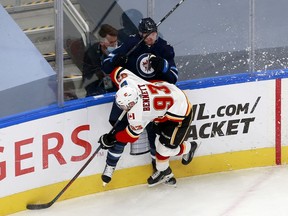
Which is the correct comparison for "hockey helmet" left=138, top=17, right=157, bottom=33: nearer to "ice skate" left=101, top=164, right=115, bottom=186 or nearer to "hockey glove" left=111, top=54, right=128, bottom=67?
"hockey glove" left=111, top=54, right=128, bottom=67

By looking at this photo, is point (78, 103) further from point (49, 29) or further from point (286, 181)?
point (286, 181)

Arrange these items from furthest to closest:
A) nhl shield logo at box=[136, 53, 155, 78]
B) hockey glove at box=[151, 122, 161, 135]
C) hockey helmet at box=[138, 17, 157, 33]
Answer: hockey glove at box=[151, 122, 161, 135], nhl shield logo at box=[136, 53, 155, 78], hockey helmet at box=[138, 17, 157, 33]

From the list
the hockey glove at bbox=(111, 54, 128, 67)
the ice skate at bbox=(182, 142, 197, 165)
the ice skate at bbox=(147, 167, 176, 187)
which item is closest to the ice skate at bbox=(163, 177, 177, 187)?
the ice skate at bbox=(147, 167, 176, 187)

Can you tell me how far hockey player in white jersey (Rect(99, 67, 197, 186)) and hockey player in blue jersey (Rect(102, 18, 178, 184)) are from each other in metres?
0.07

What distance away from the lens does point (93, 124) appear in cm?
568

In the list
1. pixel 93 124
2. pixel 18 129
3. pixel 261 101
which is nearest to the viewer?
pixel 18 129

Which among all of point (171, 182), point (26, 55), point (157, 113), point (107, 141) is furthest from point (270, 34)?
point (26, 55)

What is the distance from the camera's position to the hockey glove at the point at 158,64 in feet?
18.1

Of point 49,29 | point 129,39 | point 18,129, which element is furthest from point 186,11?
point 18,129

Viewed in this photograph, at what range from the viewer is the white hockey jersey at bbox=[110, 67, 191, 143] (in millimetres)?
5410

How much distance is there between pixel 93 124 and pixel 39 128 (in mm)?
411

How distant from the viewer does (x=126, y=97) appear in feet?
17.3

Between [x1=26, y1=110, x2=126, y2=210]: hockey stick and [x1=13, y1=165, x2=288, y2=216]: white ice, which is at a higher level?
[x1=26, y1=110, x2=126, y2=210]: hockey stick

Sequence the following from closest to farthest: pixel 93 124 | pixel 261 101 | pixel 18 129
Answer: pixel 18 129 → pixel 93 124 → pixel 261 101
